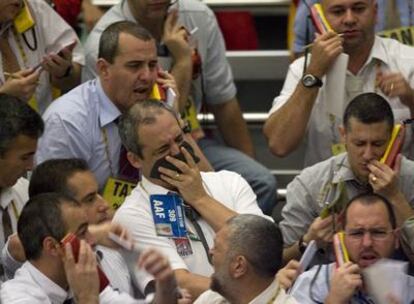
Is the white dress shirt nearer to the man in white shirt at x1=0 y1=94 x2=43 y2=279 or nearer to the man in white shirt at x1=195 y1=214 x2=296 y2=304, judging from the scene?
the man in white shirt at x1=0 y1=94 x2=43 y2=279

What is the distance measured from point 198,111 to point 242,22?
925 millimetres

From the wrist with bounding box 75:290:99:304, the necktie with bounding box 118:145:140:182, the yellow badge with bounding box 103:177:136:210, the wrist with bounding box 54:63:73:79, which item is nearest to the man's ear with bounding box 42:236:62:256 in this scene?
the wrist with bounding box 75:290:99:304

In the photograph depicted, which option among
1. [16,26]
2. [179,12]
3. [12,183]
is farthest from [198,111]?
[12,183]

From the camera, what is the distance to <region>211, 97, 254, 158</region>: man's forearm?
925cm

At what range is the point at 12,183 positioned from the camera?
7.67 metres

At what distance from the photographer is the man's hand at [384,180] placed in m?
7.75

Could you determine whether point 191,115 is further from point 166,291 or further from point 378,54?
point 166,291

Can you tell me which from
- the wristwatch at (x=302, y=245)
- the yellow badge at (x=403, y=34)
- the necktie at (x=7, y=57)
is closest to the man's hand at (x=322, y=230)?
the wristwatch at (x=302, y=245)

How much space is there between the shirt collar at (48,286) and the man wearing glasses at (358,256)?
3.55 ft

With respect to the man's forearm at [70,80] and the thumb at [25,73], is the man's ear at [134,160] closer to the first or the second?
the thumb at [25,73]

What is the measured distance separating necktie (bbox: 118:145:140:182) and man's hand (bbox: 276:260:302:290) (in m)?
1.29

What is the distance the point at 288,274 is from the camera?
283 inches

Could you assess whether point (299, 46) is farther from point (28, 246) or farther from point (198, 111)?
point (28, 246)

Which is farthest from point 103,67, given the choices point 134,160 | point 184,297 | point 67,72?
point 184,297
